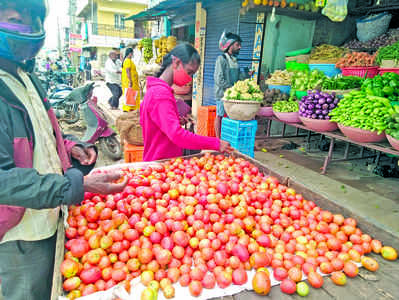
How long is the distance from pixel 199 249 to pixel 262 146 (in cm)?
588

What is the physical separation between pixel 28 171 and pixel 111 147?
207 inches

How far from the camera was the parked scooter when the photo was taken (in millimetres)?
5965

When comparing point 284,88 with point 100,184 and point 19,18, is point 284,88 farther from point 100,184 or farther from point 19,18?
point 19,18

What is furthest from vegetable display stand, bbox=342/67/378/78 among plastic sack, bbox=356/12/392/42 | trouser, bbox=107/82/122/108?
trouser, bbox=107/82/122/108

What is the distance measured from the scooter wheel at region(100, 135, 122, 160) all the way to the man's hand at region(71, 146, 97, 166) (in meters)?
4.24

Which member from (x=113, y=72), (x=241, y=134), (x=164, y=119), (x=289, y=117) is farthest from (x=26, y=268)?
(x=113, y=72)

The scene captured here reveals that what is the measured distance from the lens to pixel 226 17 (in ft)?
30.0

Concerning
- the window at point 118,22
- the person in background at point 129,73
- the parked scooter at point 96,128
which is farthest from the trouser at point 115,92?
the window at point 118,22

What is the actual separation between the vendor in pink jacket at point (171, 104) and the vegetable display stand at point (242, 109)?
2.60 meters

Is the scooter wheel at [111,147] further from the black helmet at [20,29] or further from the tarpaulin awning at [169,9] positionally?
the tarpaulin awning at [169,9]

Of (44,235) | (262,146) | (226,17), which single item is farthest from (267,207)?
(226,17)

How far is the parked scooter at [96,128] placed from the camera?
19.6 feet

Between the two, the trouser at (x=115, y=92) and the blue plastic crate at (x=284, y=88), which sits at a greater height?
the blue plastic crate at (x=284, y=88)

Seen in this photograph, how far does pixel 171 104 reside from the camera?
269 cm
